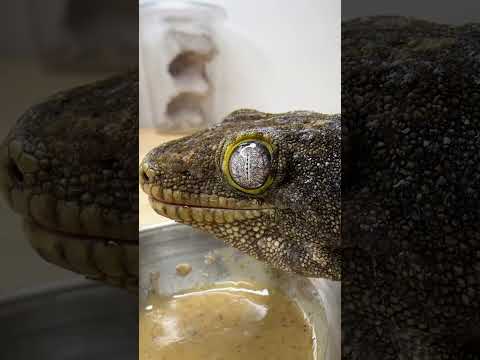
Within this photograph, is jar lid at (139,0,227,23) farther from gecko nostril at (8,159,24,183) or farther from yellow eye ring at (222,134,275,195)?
gecko nostril at (8,159,24,183)

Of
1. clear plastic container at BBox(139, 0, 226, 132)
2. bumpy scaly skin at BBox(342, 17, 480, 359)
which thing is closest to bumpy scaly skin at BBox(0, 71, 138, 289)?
clear plastic container at BBox(139, 0, 226, 132)

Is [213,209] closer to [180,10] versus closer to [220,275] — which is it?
[220,275]

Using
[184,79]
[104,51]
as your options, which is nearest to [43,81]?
[104,51]

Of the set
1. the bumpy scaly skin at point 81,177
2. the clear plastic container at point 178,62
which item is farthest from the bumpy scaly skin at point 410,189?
the bumpy scaly skin at point 81,177

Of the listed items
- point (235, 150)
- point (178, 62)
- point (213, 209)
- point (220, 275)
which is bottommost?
point (220, 275)

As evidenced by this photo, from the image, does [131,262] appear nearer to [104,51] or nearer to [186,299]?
[104,51]

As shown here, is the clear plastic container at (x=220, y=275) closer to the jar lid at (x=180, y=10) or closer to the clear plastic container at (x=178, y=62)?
the clear plastic container at (x=178, y=62)

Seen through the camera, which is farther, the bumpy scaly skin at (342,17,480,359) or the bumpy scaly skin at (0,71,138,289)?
the bumpy scaly skin at (342,17,480,359)

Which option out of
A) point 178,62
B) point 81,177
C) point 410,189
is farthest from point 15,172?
point 410,189
